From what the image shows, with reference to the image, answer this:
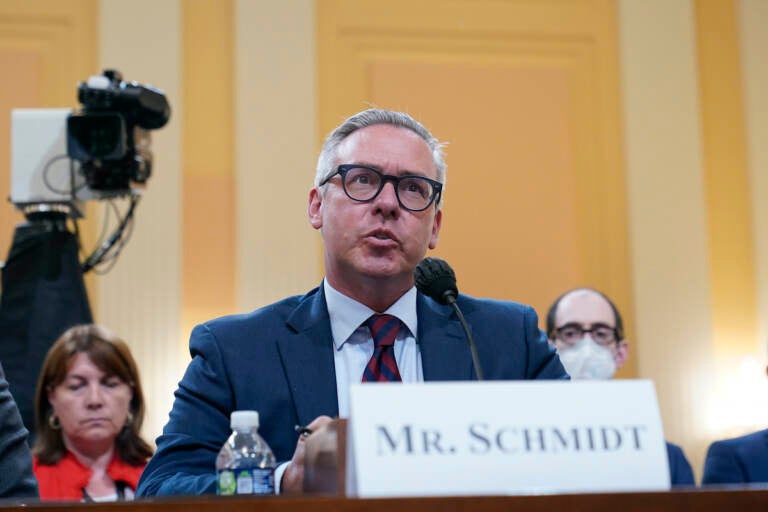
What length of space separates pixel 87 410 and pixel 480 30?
304 centimetres

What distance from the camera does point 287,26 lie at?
5301 mm

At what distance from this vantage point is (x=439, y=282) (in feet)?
5.97

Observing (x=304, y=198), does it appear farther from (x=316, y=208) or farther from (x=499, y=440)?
(x=499, y=440)

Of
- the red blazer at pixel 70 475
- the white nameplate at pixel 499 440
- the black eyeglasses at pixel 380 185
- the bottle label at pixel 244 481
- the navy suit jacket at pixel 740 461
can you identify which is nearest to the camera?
the white nameplate at pixel 499 440

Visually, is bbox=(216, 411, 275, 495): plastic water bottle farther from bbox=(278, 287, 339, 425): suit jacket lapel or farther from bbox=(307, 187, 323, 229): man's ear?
bbox=(307, 187, 323, 229): man's ear

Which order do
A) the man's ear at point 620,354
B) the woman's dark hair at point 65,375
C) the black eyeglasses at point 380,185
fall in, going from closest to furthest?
the black eyeglasses at point 380,185
the woman's dark hair at point 65,375
the man's ear at point 620,354

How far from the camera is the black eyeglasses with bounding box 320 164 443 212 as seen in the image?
2.07 meters

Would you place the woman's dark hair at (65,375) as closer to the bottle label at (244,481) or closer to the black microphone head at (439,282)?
the black microphone head at (439,282)

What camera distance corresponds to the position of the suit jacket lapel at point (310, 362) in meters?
1.96

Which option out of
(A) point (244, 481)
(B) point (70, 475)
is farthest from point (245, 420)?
(B) point (70, 475)

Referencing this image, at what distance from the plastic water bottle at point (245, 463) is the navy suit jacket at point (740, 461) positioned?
1.69 m

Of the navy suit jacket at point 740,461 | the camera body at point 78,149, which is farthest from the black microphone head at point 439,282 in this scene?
the camera body at point 78,149

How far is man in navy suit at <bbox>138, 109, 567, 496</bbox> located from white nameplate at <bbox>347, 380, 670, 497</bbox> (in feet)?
2.60

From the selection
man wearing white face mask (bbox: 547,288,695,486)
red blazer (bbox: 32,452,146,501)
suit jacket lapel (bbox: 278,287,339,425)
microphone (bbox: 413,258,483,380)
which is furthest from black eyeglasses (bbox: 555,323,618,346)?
microphone (bbox: 413,258,483,380)
